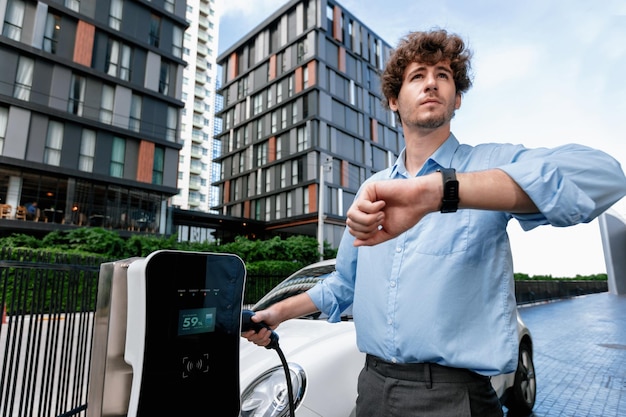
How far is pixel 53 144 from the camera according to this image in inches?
856

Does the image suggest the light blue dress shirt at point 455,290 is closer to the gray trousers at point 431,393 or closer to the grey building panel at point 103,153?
the gray trousers at point 431,393

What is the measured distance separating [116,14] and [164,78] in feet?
15.0

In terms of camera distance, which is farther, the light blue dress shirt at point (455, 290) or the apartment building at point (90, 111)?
the apartment building at point (90, 111)

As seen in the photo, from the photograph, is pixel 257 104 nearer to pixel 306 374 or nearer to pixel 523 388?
pixel 523 388

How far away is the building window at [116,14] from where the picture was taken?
2453cm

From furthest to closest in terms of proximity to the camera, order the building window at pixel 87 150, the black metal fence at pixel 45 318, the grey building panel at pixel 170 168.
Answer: the grey building panel at pixel 170 168
the building window at pixel 87 150
the black metal fence at pixel 45 318

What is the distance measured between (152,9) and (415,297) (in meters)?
30.4

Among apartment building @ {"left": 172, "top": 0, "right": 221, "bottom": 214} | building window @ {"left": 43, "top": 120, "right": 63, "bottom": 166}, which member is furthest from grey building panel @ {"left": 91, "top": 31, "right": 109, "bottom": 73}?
apartment building @ {"left": 172, "top": 0, "right": 221, "bottom": 214}

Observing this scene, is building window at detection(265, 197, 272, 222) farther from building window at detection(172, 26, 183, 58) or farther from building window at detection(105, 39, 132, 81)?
building window at detection(105, 39, 132, 81)

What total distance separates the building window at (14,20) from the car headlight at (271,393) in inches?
1055

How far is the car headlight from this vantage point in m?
2.05

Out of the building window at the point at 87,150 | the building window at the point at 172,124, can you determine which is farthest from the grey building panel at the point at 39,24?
the building window at the point at 172,124

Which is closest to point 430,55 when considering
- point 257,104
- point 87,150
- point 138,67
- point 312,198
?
point 87,150

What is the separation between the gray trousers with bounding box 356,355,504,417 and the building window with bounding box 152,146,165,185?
25849 millimetres
